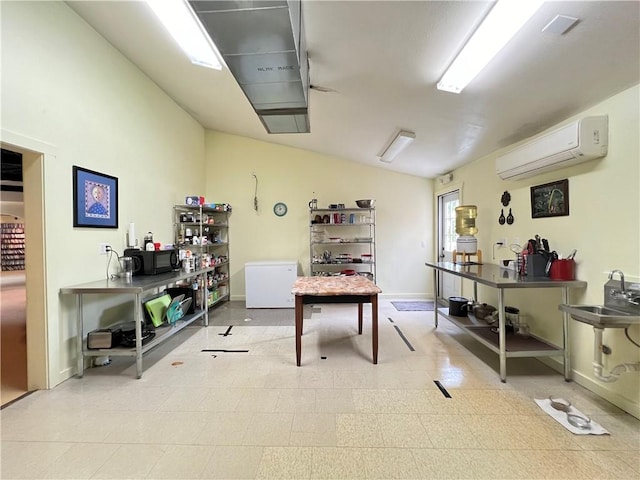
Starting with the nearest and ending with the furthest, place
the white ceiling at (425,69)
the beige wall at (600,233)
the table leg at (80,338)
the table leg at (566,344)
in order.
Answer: the white ceiling at (425,69)
the beige wall at (600,233)
the table leg at (566,344)
the table leg at (80,338)

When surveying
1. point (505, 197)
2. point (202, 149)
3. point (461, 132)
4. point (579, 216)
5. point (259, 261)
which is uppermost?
point (202, 149)

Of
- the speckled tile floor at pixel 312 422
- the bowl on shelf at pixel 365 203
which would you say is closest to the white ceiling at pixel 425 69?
the bowl on shelf at pixel 365 203

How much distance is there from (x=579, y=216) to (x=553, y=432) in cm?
172

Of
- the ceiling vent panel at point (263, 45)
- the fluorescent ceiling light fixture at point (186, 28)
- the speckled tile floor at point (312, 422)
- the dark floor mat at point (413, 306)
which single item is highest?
the fluorescent ceiling light fixture at point (186, 28)

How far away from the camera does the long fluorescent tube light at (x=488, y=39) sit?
150 cm

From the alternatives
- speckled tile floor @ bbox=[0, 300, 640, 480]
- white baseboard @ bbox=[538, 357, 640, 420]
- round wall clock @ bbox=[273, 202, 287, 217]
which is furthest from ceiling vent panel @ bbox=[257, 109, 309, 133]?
white baseboard @ bbox=[538, 357, 640, 420]

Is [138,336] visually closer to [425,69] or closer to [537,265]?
[425,69]

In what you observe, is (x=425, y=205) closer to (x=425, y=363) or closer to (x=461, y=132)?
(x=461, y=132)

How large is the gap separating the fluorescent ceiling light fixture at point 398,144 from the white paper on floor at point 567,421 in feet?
9.89

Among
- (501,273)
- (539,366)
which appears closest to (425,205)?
(501,273)

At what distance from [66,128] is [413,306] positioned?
525 cm

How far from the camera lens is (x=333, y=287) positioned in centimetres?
291

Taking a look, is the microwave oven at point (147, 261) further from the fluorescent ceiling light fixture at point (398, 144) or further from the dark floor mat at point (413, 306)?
the dark floor mat at point (413, 306)

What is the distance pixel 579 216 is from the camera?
236 cm
